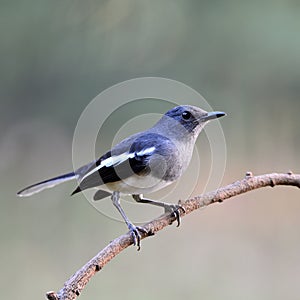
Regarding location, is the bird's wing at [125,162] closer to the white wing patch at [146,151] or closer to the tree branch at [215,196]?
the white wing patch at [146,151]

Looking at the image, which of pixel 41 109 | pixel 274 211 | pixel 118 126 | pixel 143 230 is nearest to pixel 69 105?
pixel 41 109

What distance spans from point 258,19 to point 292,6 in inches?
6.7

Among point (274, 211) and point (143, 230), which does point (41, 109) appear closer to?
point (274, 211)

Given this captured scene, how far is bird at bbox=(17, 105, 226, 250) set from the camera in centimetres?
96

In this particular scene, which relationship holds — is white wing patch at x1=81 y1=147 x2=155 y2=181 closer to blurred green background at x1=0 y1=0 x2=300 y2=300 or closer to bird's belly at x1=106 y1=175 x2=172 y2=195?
bird's belly at x1=106 y1=175 x2=172 y2=195

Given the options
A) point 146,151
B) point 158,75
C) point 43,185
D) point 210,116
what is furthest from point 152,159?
point 158,75

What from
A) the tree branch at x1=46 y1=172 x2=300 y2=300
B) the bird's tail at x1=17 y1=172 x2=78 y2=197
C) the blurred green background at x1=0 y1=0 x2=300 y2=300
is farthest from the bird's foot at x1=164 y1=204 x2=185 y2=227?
the blurred green background at x1=0 y1=0 x2=300 y2=300

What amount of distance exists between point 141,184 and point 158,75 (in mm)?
1604

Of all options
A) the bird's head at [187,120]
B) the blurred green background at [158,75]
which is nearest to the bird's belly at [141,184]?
the bird's head at [187,120]

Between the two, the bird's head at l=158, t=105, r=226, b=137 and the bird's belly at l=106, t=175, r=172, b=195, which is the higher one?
the bird's head at l=158, t=105, r=226, b=137

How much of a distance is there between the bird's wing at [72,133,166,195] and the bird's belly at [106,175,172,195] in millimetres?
10

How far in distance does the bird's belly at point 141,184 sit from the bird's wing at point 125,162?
0.01 meters

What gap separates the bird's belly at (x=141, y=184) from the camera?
3.14ft

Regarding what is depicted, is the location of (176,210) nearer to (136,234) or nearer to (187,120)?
(136,234)
